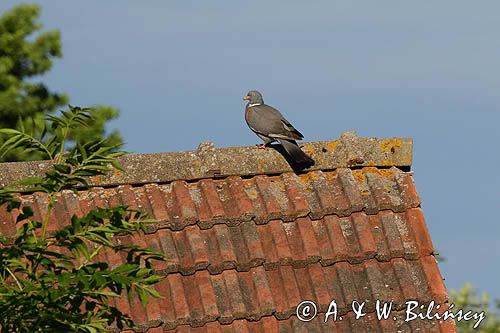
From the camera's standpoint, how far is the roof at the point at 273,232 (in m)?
6.17

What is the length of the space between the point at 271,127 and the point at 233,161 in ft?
3.96

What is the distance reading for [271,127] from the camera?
816cm

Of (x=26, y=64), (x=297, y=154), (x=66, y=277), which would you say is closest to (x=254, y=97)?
(x=297, y=154)

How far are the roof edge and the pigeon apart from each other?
9 cm

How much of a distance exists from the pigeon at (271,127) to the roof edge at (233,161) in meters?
0.09

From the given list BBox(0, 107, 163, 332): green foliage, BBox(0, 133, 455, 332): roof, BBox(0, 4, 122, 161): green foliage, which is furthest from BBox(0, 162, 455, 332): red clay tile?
BBox(0, 4, 122, 161): green foliage

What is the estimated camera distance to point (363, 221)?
680 cm

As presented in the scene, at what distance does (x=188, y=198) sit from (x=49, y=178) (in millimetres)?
2286

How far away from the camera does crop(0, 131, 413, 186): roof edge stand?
6.75 metres

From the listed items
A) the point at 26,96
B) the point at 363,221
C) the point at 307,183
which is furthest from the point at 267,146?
the point at 26,96

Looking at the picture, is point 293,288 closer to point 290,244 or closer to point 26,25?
point 290,244

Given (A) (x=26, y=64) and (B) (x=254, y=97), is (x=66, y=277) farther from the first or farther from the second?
(A) (x=26, y=64)

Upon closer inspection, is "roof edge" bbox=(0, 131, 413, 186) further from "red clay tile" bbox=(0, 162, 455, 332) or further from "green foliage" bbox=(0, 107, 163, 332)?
"green foliage" bbox=(0, 107, 163, 332)

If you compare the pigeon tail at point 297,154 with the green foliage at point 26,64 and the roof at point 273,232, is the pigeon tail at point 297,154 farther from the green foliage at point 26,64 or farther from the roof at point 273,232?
the green foliage at point 26,64
